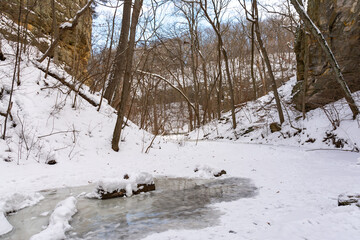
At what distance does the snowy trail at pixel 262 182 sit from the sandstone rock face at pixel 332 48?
3718 mm

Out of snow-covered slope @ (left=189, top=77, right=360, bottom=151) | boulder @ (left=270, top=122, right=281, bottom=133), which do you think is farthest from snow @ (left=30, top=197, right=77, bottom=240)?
boulder @ (left=270, top=122, right=281, bottom=133)

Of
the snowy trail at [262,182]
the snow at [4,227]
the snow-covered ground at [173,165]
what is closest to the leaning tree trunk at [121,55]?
the snow-covered ground at [173,165]

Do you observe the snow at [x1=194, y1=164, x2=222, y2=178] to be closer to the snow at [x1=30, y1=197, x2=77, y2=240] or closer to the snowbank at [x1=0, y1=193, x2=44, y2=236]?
the snow at [x1=30, y1=197, x2=77, y2=240]

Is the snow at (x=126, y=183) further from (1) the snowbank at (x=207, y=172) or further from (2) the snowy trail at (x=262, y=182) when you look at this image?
(1) the snowbank at (x=207, y=172)

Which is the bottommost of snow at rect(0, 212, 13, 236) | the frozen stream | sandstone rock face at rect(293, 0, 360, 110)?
the frozen stream

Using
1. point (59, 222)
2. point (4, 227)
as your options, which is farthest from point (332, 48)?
point (4, 227)

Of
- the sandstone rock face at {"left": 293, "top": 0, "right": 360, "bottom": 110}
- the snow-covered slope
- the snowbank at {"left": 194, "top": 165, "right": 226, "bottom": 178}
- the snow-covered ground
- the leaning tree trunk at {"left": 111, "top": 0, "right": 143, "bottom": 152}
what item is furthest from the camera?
the sandstone rock face at {"left": 293, "top": 0, "right": 360, "bottom": 110}

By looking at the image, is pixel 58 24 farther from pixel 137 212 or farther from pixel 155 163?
pixel 137 212

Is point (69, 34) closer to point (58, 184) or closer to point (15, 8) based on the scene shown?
point (15, 8)

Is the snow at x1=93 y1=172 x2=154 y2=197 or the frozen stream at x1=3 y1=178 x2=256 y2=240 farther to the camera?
the snow at x1=93 y1=172 x2=154 y2=197

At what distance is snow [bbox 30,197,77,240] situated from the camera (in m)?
2.24

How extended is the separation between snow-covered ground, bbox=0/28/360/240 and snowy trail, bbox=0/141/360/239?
11mm

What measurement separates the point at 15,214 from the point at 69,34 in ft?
39.9

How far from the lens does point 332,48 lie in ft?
30.6
